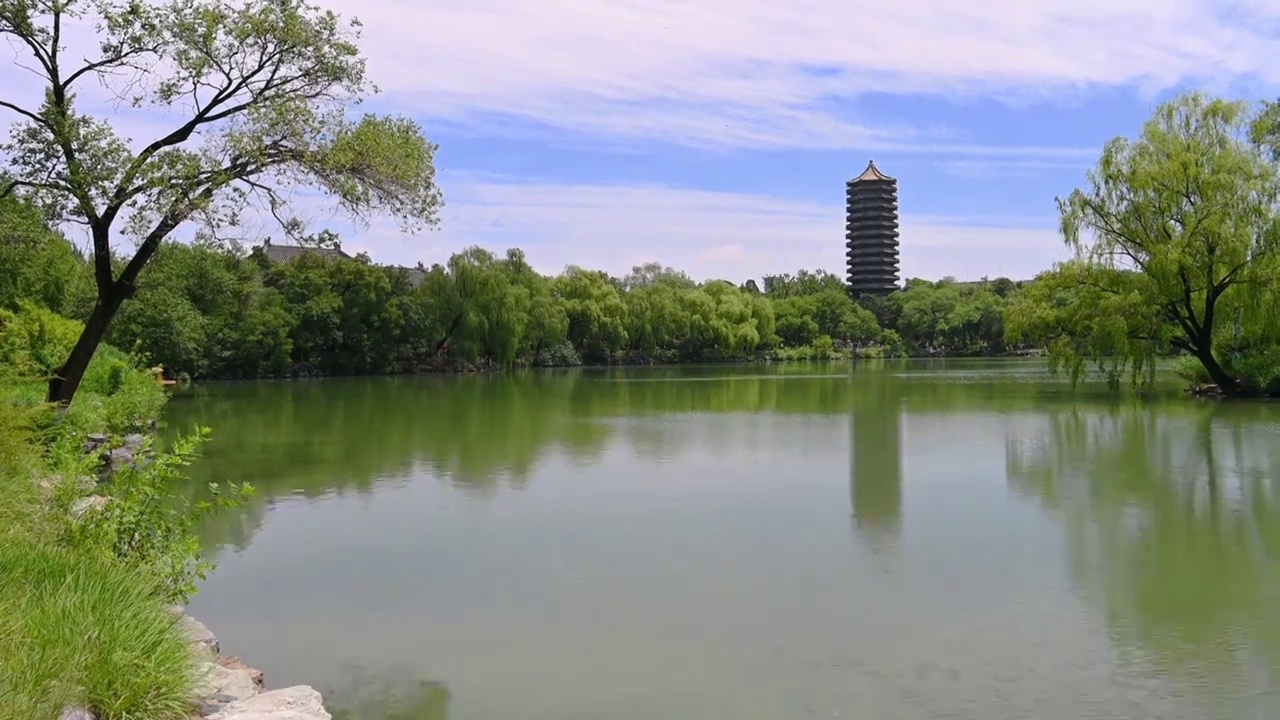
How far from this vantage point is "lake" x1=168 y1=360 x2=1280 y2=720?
469 cm

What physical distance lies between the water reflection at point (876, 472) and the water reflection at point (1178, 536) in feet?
4.43

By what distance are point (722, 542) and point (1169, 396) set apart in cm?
1828

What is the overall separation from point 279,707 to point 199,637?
1021mm

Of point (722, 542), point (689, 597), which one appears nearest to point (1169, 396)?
point (722, 542)

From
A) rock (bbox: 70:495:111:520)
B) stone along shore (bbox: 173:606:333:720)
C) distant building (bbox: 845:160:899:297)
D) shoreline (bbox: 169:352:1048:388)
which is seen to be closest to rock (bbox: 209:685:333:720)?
stone along shore (bbox: 173:606:333:720)

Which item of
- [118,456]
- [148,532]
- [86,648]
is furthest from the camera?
[118,456]

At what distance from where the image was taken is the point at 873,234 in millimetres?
87562

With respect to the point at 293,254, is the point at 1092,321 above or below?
below

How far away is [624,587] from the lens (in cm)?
647

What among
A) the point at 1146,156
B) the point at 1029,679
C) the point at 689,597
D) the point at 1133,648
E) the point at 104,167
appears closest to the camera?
the point at 1029,679

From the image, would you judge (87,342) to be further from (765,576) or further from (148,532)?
(765,576)

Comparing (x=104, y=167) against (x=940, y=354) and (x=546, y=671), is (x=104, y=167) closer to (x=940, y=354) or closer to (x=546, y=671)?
(x=546, y=671)

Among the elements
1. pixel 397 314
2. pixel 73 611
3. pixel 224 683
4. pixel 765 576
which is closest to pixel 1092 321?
pixel 765 576

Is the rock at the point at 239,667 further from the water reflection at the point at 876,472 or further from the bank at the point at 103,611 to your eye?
the water reflection at the point at 876,472
